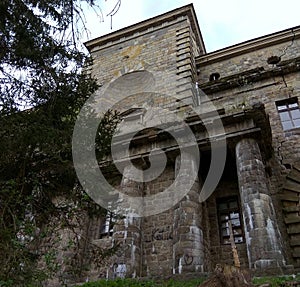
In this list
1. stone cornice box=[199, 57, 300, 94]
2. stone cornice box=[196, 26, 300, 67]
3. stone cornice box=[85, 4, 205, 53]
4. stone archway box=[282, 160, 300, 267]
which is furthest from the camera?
stone cornice box=[85, 4, 205, 53]

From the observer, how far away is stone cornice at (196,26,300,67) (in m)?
16.2

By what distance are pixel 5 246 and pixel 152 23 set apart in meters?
16.4

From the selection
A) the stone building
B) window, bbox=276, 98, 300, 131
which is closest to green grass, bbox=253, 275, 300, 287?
the stone building

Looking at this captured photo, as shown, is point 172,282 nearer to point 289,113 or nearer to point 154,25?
point 289,113

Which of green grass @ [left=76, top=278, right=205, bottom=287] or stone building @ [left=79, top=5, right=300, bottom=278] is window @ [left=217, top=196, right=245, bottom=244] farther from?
green grass @ [left=76, top=278, right=205, bottom=287]

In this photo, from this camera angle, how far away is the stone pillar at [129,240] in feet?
29.3

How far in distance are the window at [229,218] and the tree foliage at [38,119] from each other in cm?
492

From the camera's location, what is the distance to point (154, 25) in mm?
19062

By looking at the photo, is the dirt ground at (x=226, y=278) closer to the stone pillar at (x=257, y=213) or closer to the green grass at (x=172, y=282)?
the green grass at (x=172, y=282)

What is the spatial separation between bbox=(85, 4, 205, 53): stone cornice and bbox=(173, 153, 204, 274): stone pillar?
10577mm

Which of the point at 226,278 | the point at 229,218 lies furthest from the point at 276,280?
the point at 229,218

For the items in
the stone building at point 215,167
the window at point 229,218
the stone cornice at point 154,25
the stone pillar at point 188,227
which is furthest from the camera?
the stone cornice at point 154,25

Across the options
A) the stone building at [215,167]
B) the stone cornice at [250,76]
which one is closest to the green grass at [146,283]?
the stone building at [215,167]

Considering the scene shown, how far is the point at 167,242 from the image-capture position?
9797 mm
